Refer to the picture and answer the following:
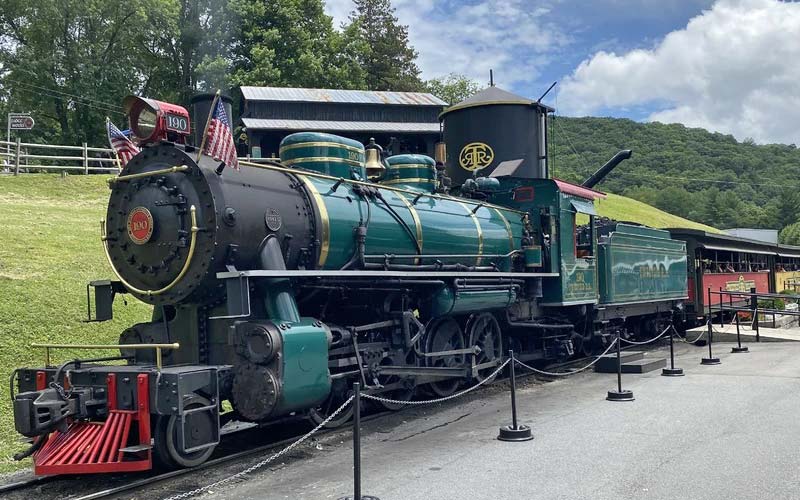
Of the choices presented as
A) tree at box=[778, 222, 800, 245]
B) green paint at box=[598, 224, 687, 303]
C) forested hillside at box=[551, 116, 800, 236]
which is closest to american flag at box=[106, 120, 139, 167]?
green paint at box=[598, 224, 687, 303]

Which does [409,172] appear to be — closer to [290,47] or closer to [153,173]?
[153,173]

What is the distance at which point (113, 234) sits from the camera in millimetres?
6594

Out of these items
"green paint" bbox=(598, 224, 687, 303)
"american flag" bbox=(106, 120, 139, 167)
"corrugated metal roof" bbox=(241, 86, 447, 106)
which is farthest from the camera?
"corrugated metal roof" bbox=(241, 86, 447, 106)

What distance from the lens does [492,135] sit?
1302 cm

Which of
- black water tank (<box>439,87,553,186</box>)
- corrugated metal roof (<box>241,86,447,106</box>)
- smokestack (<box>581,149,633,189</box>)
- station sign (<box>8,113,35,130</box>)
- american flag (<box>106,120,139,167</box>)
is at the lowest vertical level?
american flag (<box>106,120,139,167</box>)

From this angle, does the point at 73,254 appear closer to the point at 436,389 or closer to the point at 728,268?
the point at 436,389

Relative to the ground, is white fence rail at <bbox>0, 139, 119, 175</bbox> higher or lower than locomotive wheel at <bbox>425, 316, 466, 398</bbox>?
higher

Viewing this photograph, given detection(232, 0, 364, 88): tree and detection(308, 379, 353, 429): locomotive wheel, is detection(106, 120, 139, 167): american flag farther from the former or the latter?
detection(232, 0, 364, 88): tree

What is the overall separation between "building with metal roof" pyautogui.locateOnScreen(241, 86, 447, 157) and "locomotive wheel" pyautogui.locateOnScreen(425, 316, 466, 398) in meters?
19.0

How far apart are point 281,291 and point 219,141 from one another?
145 cm

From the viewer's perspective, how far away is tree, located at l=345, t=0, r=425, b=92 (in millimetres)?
49875

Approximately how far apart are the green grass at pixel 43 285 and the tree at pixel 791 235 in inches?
3211

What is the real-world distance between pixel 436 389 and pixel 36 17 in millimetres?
37410

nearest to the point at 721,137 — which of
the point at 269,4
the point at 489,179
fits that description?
the point at 269,4
